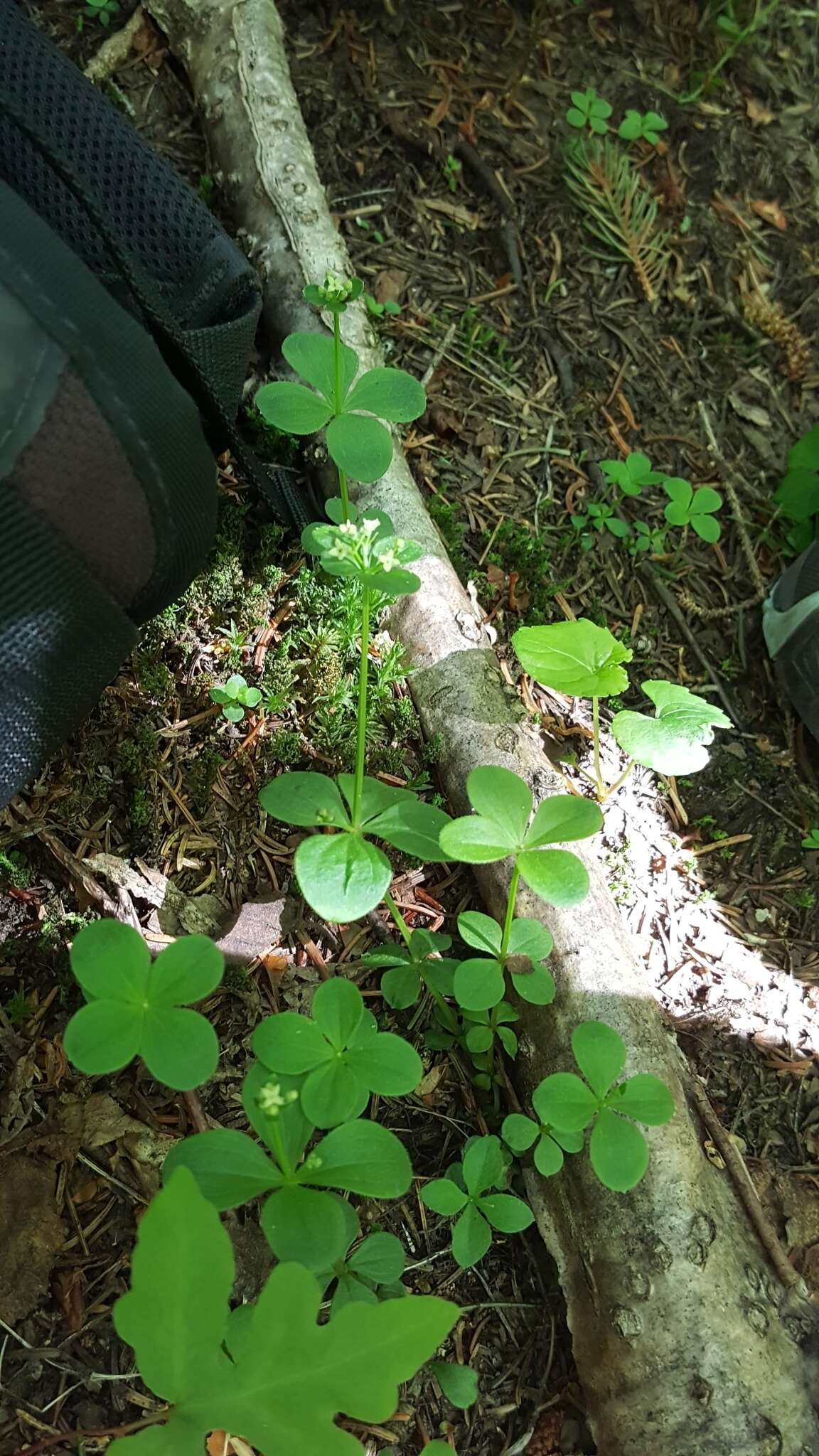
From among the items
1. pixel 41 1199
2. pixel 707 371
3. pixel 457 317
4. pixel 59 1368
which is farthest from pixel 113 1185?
pixel 707 371

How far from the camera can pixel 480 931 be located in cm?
190

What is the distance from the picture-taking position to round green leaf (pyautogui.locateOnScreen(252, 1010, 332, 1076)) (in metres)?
1.60

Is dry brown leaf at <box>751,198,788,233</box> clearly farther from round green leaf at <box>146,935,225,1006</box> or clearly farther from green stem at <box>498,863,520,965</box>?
round green leaf at <box>146,935,225,1006</box>

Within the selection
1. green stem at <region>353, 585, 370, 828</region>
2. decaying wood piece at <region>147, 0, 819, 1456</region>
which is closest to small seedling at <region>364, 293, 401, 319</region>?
decaying wood piece at <region>147, 0, 819, 1456</region>

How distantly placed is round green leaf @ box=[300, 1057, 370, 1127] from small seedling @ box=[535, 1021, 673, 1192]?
36cm

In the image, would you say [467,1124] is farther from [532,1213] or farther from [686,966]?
[686,966]

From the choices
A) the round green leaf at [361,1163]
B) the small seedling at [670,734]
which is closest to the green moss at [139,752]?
the round green leaf at [361,1163]

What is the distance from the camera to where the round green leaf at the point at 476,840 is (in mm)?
1708

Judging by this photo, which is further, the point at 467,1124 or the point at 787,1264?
the point at 467,1124

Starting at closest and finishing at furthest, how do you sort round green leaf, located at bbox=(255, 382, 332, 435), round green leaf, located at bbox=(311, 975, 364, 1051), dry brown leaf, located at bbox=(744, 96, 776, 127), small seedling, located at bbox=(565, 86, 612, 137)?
round green leaf, located at bbox=(311, 975, 364, 1051) < round green leaf, located at bbox=(255, 382, 332, 435) < small seedling, located at bbox=(565, 86, 612, 137) < dry brown leaf, located at bbox=(744, 96, 776, 127)

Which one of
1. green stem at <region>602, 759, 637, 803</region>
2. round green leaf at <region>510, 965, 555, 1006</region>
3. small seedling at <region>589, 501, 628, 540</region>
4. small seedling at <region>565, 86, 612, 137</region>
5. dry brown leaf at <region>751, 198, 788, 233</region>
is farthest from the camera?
dry brown leaf at <region>751, 198, 788, 233</region>

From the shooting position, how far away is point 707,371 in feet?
10.8

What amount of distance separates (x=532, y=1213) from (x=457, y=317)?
256 centimetres

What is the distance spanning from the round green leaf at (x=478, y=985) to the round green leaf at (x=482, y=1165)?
256mm
